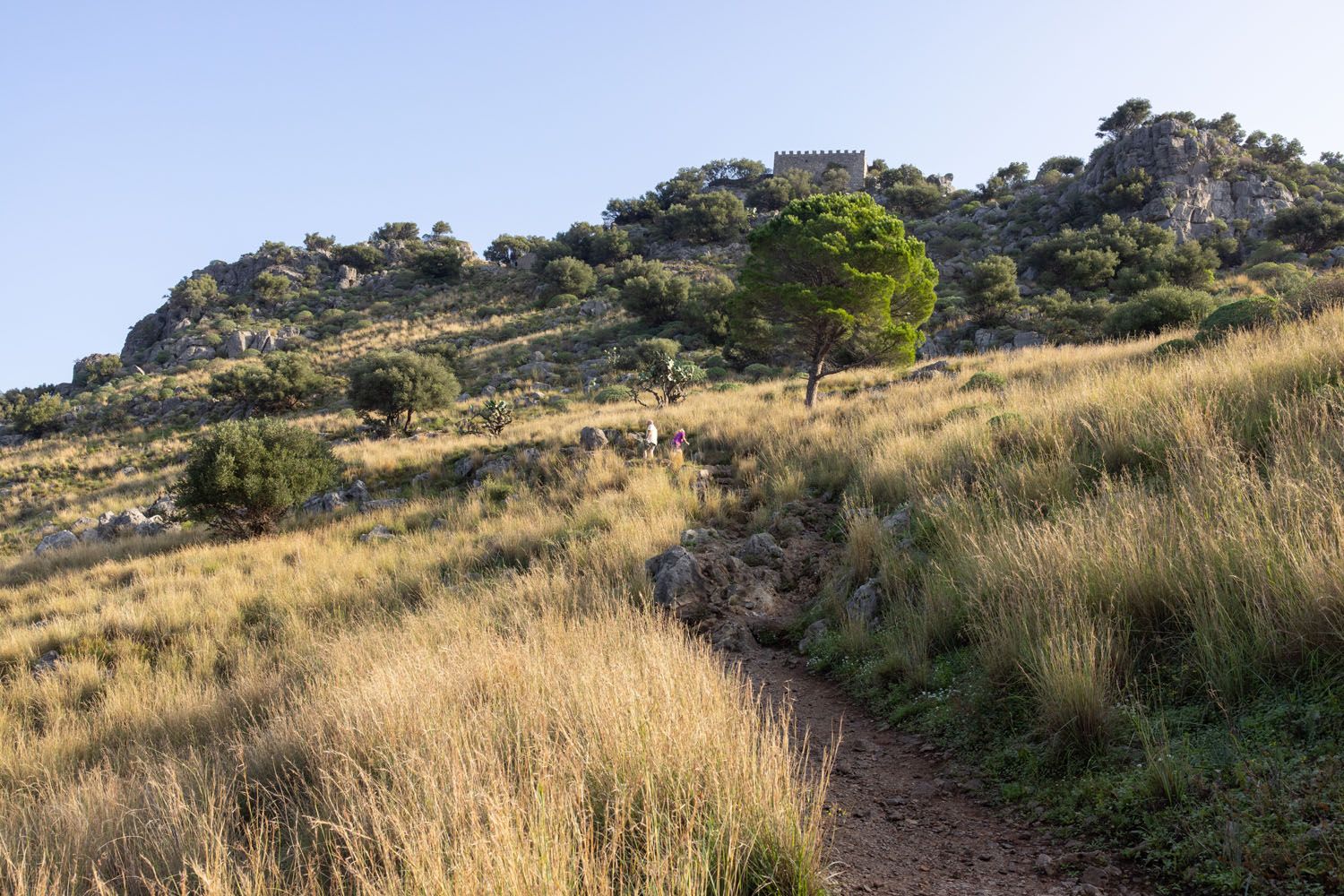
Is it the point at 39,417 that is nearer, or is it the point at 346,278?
the point at 39,417

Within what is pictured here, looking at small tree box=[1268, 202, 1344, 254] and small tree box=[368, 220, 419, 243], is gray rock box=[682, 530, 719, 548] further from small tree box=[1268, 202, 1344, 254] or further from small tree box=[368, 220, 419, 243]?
small tree box=[368, 220, 419, 243]

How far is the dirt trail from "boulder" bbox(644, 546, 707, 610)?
0.55m

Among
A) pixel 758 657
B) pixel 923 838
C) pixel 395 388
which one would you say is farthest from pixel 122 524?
pixel 923 838

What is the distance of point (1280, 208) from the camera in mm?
41312

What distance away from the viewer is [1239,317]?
37.6ft

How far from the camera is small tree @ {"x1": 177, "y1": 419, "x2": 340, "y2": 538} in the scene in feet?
48.5

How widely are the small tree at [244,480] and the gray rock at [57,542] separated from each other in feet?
14.8

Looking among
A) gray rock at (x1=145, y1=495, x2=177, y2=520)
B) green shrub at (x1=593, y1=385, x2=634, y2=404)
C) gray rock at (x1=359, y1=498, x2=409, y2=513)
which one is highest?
green shrub at (x1=593, y1=385, x2=634, y2=404)

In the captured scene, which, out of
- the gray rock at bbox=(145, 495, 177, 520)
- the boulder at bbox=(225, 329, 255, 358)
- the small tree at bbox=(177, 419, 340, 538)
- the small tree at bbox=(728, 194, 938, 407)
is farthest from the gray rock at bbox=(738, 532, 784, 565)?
the boulder at bbox=(225, 329, 255, 358)

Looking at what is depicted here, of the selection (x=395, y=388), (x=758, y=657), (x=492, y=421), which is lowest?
(x=758, y=657)

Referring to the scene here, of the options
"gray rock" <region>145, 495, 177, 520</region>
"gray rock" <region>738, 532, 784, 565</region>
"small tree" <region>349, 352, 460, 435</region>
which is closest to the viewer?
"gray rock" <region>738, 532, 784, 565</region>

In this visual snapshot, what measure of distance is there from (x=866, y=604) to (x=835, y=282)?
13.0m

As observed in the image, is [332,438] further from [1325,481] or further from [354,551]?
[1325,481]

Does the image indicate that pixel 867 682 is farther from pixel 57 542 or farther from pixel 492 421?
pixel 57 542
